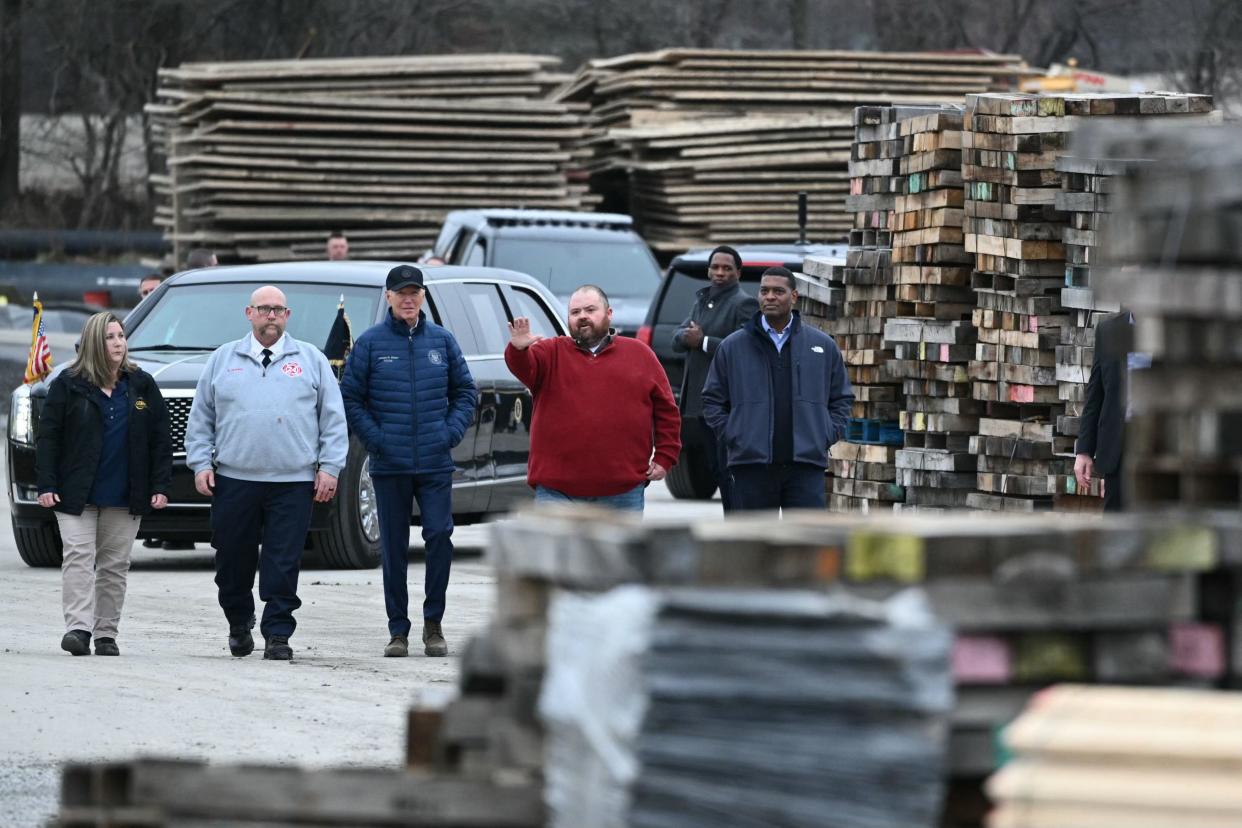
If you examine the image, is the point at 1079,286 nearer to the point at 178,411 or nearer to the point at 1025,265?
the point at 1025,265

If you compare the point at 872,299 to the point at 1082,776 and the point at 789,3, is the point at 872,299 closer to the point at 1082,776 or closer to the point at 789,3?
the point at 1082,776

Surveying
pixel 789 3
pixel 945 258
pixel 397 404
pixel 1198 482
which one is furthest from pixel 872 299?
pixel 789 3

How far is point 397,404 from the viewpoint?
36.9ft

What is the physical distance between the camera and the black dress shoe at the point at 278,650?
10.8 meters

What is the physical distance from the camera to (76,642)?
10.8 metres

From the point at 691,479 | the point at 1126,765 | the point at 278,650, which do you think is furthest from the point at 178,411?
the point at 1126,765

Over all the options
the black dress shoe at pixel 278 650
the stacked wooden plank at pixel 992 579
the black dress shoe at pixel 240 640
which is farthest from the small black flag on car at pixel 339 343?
the stacked wooden plank at pixel 992 579

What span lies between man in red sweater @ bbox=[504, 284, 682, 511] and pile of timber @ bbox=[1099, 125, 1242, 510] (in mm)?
5263

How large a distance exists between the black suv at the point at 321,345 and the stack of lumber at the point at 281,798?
8.43m

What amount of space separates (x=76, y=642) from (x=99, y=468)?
2.78ft

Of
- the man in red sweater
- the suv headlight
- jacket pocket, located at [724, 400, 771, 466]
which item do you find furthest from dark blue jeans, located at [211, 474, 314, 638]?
the suv headlight

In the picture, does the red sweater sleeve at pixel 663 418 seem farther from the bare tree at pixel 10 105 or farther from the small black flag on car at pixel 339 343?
the bare tree at pixel 10 105

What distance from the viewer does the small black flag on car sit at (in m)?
13.8

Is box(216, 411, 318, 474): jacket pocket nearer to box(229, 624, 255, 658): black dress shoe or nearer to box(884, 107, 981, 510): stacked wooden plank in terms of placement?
box(229, 624, 255, 658): black dress shoe
